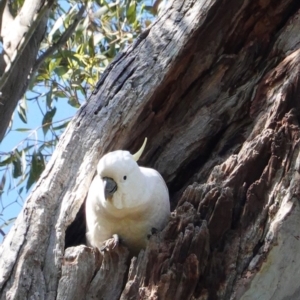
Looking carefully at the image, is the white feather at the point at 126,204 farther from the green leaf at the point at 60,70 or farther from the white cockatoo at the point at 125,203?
the green leaf at the point at 60,70

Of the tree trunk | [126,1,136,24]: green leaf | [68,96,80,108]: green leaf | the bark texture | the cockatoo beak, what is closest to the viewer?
the tree trunk

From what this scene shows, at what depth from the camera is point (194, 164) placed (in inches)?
128

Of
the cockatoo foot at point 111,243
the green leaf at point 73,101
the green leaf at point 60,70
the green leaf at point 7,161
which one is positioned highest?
the green leaf at point 60,70

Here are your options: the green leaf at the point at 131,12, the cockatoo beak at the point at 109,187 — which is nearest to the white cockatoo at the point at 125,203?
the cockatoo beak at the point at 109,187

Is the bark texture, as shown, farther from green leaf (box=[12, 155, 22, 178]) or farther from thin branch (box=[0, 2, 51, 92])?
green leaf (box=[12, 155, 22, 178])

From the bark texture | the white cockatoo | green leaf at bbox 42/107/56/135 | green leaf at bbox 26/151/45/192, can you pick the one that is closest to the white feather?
the white cockatoo

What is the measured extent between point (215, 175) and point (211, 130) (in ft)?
1.66

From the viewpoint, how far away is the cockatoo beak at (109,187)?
2.78m

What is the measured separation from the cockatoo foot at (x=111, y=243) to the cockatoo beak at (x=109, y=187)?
17 centimetres

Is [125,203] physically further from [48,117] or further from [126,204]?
[48,117]

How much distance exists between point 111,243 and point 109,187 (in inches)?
8.2

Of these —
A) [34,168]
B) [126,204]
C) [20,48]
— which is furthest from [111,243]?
[34,168]

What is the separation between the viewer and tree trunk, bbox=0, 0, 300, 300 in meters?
2.57

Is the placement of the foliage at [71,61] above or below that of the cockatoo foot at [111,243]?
above
